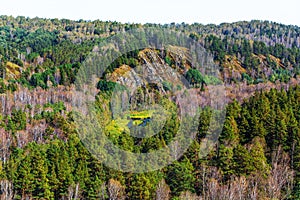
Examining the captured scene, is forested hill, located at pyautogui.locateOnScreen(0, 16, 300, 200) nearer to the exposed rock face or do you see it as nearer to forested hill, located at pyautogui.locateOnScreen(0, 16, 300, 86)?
the exposed rock face

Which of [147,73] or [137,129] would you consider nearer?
[137,129]

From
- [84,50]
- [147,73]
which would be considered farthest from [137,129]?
[84,50]

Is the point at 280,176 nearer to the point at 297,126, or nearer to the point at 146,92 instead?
the point at 297,126

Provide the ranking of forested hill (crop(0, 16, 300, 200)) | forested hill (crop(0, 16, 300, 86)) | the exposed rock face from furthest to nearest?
forested hill (crop(0, 16, 300, 86)) < the exposed rock face < forested hill (crop(0, 16, 300, 200))

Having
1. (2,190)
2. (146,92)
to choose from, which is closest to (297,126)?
Answer: (2,190)

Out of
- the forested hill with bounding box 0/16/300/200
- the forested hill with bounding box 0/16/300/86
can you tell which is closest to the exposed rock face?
the forested hill with bounding box 0/16/300/200

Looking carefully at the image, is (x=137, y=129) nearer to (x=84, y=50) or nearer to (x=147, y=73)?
(x=147, y=73)

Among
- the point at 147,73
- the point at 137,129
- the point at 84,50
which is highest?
the point at 84,50

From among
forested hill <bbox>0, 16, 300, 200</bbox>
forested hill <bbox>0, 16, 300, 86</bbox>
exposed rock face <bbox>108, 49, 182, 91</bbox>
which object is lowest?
forested hill <bbox>0, 16, 300, 200</bbox>

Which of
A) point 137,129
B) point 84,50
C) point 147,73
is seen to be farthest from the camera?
point 84,50

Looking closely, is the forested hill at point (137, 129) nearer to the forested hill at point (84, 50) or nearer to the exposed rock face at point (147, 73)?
the exposed rock face at point (147, 73)
